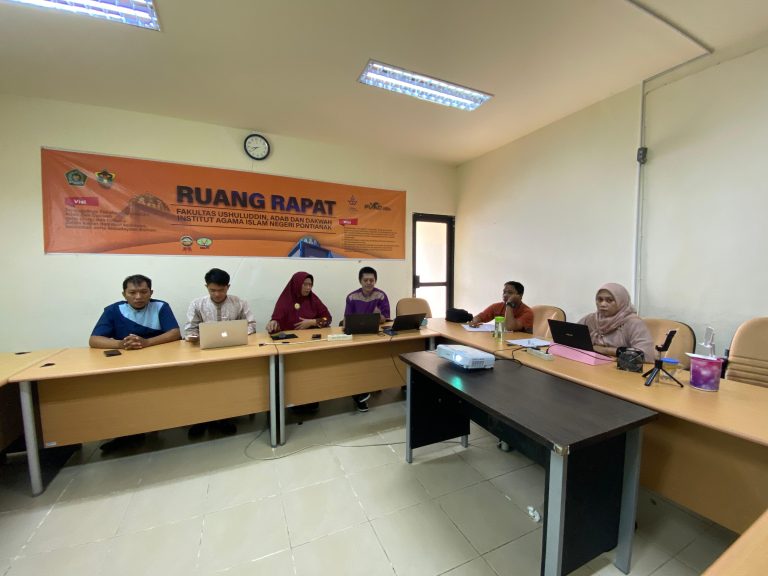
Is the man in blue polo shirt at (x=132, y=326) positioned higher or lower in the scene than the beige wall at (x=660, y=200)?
lower

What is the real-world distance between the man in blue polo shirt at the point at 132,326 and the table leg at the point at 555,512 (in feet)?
8.63

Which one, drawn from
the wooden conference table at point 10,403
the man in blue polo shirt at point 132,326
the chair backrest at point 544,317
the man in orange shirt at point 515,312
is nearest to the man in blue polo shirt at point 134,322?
the man in blue polo shirt at point 132,326

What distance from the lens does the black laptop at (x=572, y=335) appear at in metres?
1.88

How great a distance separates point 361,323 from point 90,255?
108 inches

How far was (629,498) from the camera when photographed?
4.14 ft

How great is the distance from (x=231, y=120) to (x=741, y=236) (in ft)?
14.4

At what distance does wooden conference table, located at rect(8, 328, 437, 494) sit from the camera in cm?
177

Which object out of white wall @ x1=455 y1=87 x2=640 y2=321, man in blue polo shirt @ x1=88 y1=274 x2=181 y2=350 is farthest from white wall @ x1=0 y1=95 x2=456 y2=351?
white wall @ x1=455 y1=87 x2=640 y2=321

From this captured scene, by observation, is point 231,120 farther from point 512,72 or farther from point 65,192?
point 512,72

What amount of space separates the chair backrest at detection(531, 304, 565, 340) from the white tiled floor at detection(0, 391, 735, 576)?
1218 mm

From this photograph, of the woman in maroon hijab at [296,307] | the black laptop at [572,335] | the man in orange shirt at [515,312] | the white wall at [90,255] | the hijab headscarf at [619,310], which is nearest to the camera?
the black laptop at [572,335]

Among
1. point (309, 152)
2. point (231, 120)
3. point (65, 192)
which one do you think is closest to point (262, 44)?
point (231, 120)

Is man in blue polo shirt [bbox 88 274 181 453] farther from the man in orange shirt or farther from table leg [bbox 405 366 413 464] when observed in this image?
the man in orange shirt

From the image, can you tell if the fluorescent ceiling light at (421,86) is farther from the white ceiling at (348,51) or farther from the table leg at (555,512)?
the table leg at (555,512)
